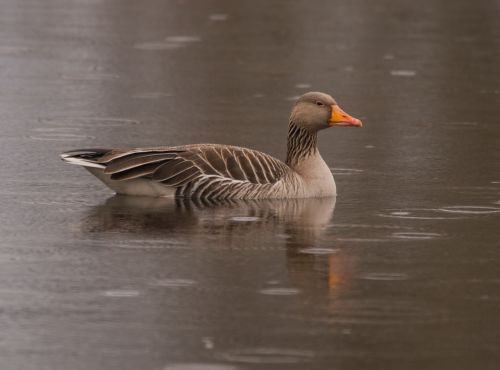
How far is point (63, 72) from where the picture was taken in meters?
20.6

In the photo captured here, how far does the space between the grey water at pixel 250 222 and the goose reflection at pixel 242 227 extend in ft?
0.08

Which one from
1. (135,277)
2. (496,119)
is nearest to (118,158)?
(135,277)

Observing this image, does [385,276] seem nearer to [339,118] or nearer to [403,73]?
[339,118]

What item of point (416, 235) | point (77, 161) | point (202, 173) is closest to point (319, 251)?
point (416, 235)

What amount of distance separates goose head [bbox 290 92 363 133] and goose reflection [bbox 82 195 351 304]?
75cm

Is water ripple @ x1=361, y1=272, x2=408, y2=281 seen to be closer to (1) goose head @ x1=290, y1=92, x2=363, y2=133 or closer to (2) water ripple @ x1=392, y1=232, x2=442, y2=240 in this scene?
(2) water ripple @ x1=392, y1=232, x2=442, y2=240

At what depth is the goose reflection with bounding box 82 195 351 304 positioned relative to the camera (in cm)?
958

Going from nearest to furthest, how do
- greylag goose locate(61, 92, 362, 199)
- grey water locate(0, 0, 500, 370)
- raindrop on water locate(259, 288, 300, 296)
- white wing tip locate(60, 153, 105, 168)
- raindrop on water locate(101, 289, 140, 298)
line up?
grey water locate(0, 0, 500, 370)
raindrop on water locate(101, 289, 140, 298)
raindrop on water locate(259, 288, 300, 296)
white wing tip locate(60, 153, 105, 168)
greylag goose locate(61, 92, 362, 199)

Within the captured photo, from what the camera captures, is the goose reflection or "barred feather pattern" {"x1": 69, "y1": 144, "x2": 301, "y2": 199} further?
"barred feather pattern" {"x1": 69, "y1": 144, "x2": 301, "y2": 199}

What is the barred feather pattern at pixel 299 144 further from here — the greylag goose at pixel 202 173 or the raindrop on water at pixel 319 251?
the raindrop on water at pixel 319 251

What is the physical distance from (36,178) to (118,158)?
1.39 meters

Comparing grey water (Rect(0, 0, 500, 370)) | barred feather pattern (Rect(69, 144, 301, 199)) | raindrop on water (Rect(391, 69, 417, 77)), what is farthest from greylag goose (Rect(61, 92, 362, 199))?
raindrop on water (Rect(391, 69, 417, 77))

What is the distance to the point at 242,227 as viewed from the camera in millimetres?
10977

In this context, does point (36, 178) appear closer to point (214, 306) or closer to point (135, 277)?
point (135, 277)
